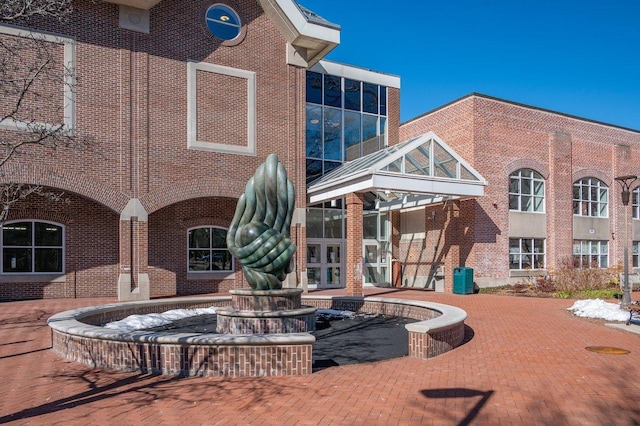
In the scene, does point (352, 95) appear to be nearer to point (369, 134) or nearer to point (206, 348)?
point (369, 134)

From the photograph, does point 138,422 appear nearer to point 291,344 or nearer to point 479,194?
point 291,344

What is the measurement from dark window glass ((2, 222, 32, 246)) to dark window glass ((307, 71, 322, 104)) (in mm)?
12643

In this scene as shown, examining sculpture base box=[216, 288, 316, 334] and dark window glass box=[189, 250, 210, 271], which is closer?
sculpture base box=[216, 288, 316, 334]

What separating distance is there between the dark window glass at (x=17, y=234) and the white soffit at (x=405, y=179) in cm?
1040

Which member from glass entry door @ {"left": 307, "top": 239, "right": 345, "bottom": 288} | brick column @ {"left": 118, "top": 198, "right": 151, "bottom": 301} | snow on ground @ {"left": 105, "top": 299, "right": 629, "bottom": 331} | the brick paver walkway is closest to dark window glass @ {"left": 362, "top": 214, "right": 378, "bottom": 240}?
glass entry door @ {"left": 307, "top": 239, "right": 345, "bottom": 288}

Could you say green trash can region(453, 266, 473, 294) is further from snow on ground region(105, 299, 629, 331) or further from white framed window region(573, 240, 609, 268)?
white framed window region(573, 240, 609, 268)

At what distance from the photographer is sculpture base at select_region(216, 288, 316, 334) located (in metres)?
10.4

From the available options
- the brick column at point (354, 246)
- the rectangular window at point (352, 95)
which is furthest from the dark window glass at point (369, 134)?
the brick column at point (354, 246)

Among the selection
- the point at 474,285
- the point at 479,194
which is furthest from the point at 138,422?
the point at 474,285

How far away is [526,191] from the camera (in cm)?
2466

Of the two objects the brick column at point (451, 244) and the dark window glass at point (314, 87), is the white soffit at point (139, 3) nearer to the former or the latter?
the dark window glass at point (314, 87)

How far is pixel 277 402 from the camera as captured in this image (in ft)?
19.7

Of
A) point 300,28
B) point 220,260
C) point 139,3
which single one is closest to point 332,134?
point 300,28

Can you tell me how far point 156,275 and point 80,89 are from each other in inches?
270
